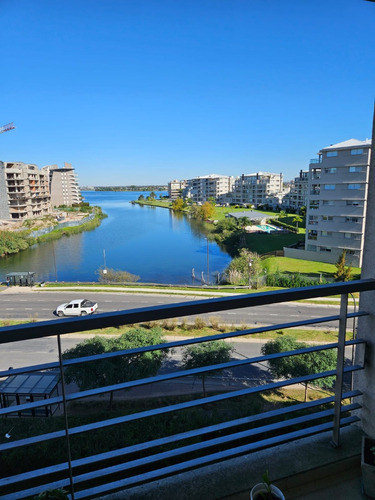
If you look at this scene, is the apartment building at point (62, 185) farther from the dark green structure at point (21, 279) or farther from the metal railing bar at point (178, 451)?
the metal railing bar at point (178, 451)

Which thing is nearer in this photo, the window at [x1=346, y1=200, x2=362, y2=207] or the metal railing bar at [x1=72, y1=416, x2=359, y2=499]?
the metal railing bar at [x1=72, y1=416, x2=359, y2=499]

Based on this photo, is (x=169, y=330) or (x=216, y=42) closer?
(x=169, y=330)

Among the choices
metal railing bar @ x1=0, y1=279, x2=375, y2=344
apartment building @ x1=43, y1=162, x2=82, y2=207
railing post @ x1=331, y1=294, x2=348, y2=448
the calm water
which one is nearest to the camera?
metal railing bar @ x1=0, y1=279, x2=375, y2=344

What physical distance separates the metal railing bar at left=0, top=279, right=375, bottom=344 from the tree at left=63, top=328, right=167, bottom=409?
497 cm

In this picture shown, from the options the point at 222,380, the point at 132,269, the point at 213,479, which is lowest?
the point at 132,269

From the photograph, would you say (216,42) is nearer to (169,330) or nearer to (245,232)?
(245,232)

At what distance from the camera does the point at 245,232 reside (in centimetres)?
3650

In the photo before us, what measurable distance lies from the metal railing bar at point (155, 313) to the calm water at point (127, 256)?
2099 centimetres

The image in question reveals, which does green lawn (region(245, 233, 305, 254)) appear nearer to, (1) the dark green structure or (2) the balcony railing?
(1) the dark green structure

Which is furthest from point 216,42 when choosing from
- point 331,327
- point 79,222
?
point 79,222

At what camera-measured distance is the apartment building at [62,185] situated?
2549 inches

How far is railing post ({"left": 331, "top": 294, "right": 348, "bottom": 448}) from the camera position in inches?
39.9

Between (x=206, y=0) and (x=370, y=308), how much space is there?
3729mm

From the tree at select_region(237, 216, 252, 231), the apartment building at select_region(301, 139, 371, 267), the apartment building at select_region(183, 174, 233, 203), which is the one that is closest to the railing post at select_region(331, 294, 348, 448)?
the apartment building at select_region(301, 139, 371, 267)
